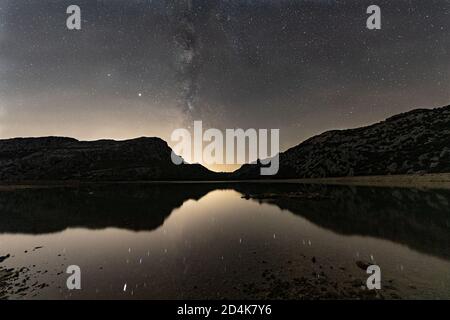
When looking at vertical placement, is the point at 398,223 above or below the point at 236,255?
above

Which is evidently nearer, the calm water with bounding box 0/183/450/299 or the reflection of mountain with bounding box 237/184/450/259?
the calm water with bounding box 0/183/450/299

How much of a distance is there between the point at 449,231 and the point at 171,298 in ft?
120

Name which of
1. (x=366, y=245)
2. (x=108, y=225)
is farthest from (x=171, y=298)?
(x=108, y=225)

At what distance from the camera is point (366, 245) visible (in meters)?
30.6

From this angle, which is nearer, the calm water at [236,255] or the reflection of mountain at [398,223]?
the calm water at [236,255]

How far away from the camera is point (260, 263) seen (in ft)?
83.8

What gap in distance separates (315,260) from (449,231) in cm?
2232

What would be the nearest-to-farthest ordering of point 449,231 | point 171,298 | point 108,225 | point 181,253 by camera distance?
point 171,298 → point 181,253 → point 449,231 → point 108,225

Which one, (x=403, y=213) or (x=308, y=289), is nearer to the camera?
(x=308, y=289)

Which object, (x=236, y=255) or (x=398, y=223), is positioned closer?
(x=236, y=255)
